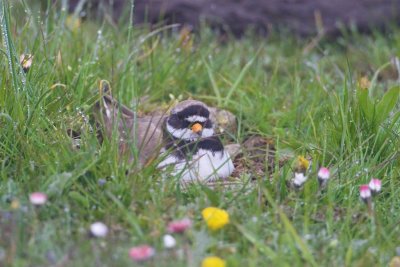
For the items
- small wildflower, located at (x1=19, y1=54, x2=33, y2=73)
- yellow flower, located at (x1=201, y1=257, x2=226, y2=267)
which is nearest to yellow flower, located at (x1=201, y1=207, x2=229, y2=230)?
yellow flower, located at (x1=201, y1=257, x2=226, y2=267)

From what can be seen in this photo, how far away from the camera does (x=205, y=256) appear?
2945 millimetres

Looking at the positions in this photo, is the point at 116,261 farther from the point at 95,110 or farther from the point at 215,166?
the point at 95,110

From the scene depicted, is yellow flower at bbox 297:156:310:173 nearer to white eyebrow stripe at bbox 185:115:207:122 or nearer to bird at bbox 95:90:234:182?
bird at bbox 95:90:234:182

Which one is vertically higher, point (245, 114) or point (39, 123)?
point (39, 123)

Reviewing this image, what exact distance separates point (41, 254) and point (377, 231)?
4.54ft

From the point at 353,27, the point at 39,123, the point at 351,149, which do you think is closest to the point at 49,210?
the point at 39,123

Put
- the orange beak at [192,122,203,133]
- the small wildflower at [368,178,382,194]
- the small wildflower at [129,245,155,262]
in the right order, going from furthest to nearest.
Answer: the orange beak at [192,122,203,133] → the small wildflower at [368,178,382,194] → the small wildflower at [129,245,155,262]

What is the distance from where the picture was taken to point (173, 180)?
3.56m

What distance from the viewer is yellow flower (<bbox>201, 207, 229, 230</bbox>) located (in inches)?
122

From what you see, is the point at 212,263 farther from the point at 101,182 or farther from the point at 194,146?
the point at 194,146

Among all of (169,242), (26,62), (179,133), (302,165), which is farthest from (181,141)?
(169,242)

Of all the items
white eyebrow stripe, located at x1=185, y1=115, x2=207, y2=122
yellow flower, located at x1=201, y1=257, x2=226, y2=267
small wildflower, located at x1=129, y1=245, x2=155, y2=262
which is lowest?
white eyebrow stripe, located at x1=185, y1=115, x2=207, y2=122

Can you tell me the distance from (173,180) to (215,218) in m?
0.50

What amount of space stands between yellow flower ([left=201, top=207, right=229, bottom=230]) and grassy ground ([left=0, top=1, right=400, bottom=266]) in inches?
1.8
